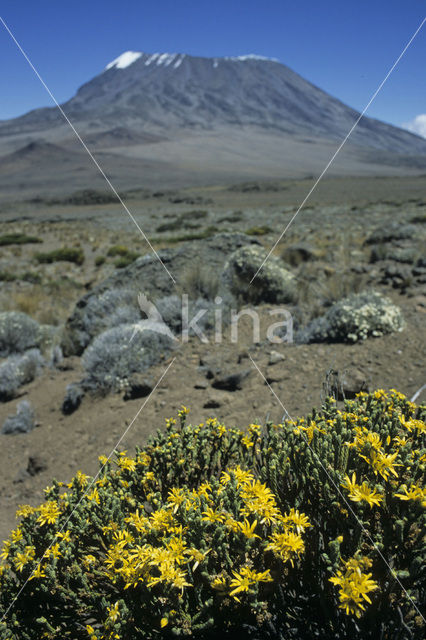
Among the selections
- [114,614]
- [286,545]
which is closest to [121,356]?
[114,614]

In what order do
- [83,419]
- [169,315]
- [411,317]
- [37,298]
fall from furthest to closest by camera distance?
[37,298] < [169,315] < [411,317] < [83,419]

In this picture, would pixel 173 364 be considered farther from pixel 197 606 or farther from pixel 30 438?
pixel 197 606

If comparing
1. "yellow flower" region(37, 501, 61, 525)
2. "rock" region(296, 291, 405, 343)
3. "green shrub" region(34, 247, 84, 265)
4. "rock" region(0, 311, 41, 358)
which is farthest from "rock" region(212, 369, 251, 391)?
"green shrub" region(34, 247, 84, 265)

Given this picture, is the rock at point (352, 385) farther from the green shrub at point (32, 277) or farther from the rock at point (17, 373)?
the green shrub at point (32, 277)

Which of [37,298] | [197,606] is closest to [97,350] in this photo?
[197,606]

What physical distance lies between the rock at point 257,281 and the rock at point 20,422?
3753 mm

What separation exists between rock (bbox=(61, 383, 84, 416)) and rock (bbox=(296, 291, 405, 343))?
2.89 metres

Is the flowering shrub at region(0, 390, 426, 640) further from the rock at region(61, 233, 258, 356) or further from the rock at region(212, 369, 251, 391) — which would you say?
the rock at region(61, 233, 258, 356)

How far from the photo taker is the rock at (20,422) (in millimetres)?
5098

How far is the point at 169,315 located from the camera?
21.5 ft

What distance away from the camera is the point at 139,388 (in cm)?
504

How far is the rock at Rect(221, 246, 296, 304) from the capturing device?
754cm

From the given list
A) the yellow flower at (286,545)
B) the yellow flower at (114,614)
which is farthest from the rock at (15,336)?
the yellow flower at (286,545)

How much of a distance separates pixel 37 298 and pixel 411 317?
8.50 m
